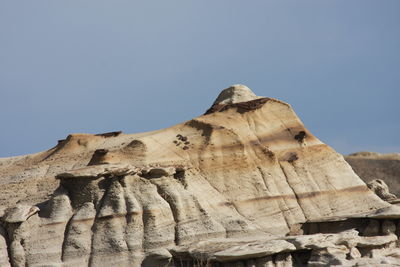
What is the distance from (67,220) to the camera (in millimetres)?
22266

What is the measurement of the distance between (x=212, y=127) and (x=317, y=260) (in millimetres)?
8502

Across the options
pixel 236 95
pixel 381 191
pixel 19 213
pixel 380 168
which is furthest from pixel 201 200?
pixel 380 168

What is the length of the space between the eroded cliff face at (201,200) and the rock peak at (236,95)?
0.14 m

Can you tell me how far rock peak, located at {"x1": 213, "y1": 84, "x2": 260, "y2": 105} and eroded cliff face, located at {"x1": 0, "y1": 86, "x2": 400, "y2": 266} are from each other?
138 mm

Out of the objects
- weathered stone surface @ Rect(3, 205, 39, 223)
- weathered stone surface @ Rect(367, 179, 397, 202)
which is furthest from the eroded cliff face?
weathered stone surface @ Rect(367, 179, 397, 202)

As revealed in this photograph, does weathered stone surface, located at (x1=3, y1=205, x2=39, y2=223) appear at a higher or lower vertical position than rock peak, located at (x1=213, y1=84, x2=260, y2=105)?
lower

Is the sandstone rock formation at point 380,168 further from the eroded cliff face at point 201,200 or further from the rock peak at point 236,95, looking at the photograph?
the eroded cliff face at point 201,200

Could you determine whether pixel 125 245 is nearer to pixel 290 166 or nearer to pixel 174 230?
pixel 174 230

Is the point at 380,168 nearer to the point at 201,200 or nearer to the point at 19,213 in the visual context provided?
the point at 201,200

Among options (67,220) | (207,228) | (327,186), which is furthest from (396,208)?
(67,220)

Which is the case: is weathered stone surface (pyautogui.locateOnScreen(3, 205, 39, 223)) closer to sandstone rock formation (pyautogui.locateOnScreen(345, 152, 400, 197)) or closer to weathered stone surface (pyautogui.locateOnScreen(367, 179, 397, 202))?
weathered stone surface (pyautogui.locateOnScreen(367, 179, 397, 202))

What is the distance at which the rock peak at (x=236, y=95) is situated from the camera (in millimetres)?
30109

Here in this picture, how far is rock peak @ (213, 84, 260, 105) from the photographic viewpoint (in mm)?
30109

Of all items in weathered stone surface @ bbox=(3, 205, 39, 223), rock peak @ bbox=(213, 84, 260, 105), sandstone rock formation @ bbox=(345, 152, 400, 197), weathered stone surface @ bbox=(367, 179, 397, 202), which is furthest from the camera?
sandstone rock formation @ bbox=(345, 152, 400, 197)
